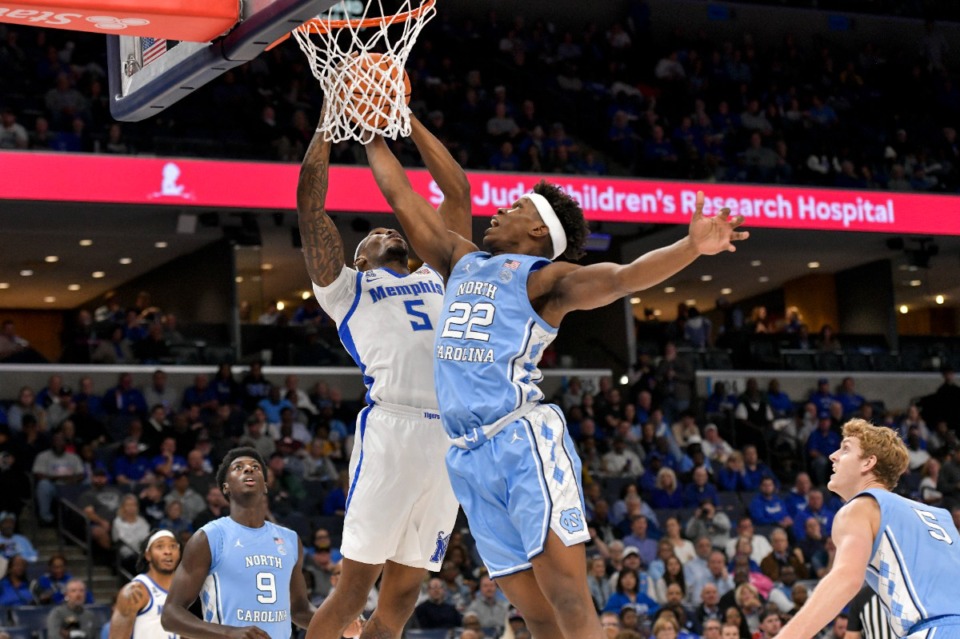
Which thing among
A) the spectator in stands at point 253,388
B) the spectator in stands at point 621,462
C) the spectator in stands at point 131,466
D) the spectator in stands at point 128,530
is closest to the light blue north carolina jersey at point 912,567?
the spectator in stands at point 128,530

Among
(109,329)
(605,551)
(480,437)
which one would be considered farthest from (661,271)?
(109,329)

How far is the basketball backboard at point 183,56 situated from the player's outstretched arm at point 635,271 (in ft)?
4.02

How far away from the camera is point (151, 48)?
504cm

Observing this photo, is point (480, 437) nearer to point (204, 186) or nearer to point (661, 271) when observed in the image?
point (661, 271)

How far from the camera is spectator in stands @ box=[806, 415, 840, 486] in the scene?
17.1 metres

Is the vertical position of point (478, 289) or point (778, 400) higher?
point (478, 289)

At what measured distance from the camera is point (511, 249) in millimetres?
4801

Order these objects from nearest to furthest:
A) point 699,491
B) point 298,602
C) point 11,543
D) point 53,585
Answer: point 298,602 → point 53,585 → point 11,543 → point 699,491

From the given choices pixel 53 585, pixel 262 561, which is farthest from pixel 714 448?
pixel 262 561

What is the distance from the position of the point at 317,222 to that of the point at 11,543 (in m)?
7.76

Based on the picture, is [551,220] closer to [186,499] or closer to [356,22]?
[356,22]

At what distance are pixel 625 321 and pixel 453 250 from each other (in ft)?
50.4

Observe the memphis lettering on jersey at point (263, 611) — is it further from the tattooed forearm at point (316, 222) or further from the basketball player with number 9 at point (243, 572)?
the tattooed forearm at point (316, 222)

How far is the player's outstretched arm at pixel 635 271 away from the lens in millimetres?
4090
